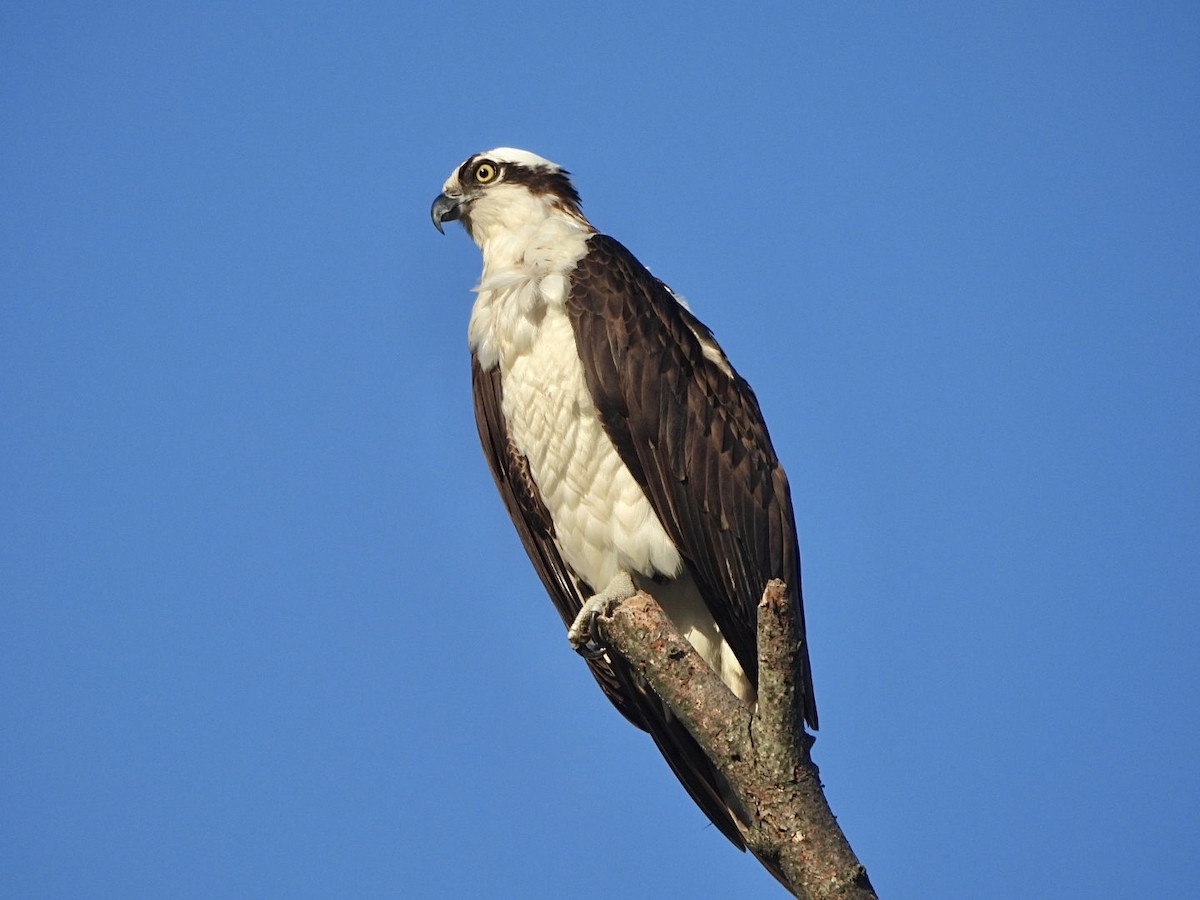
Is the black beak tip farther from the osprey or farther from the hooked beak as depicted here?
the osprey

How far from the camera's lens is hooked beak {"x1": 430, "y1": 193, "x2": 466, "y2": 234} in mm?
7594

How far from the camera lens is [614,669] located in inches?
245

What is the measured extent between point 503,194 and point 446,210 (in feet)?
1.23

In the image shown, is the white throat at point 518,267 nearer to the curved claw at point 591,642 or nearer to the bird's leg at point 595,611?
the bird's leg at point 595,611

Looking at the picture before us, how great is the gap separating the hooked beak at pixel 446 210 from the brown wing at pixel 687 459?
159 centimetres

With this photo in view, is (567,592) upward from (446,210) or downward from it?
downward

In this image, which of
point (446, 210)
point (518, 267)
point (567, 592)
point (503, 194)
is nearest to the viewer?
point (567, 592)

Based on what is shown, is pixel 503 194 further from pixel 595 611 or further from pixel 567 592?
pixel 595 611

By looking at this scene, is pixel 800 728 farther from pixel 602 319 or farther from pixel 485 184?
pixel 485 184

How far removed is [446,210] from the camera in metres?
7.59

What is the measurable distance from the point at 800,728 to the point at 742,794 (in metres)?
0.36

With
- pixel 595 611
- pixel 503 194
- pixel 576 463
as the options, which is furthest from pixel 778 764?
pixel 503 194

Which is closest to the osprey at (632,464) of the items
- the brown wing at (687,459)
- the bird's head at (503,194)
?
the brown wing at (687,459)

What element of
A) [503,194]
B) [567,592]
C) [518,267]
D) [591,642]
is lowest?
[591,642]
